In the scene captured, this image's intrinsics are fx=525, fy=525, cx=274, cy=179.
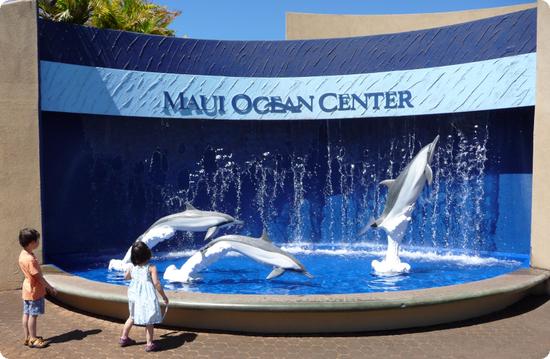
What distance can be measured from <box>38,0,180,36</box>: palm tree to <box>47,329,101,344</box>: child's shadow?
13400 mm

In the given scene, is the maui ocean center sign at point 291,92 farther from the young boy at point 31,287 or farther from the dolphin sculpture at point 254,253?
the young boy at point 31,287

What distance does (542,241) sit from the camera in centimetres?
898

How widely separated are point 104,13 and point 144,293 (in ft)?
49.1

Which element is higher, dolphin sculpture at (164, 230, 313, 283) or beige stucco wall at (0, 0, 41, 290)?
beige stucco wall at (0, 0, 41, 290)

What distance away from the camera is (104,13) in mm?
18406

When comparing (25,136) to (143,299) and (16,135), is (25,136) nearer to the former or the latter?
(16,135)

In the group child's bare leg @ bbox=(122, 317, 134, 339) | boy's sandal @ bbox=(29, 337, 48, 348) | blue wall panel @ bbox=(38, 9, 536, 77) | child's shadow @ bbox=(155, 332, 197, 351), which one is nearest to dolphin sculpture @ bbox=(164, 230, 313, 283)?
child's shadow @ bbox=(155, 332, 197, 351)

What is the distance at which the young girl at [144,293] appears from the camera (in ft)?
19.6

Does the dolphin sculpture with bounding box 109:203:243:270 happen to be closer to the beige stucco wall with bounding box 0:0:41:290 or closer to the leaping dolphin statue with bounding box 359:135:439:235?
the beige stucco wall with bounding box 0:0:41:290

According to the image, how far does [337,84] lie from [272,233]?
4.37m

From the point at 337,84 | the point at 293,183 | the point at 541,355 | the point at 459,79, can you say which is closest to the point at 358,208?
the point at 293,183

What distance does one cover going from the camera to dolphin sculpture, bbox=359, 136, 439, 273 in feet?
30.4

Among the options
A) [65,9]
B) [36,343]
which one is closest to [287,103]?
[36,343]

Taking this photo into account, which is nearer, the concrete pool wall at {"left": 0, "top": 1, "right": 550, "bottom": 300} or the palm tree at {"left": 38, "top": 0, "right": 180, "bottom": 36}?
the concrete pool wall at {"left": 0, "top": 1, "right": 550, "bottom": 300}
